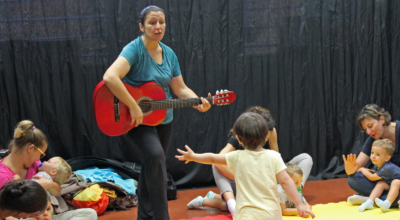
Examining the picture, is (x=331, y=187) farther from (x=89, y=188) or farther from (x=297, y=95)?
(x=89, y=188)

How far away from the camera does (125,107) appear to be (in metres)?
2.70

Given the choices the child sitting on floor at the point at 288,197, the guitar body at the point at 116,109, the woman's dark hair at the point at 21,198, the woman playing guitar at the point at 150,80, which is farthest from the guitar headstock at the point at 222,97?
the woman's dark hair at the point at 21,198

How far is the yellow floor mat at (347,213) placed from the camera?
3033 millimetres

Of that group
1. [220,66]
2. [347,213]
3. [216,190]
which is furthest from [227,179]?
[220,66]

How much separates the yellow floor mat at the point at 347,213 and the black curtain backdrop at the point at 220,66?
117 centimetres

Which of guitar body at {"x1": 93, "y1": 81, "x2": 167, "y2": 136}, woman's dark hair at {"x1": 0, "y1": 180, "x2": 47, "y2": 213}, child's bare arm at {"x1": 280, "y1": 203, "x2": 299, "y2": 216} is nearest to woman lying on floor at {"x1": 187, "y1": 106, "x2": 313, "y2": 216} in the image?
child's bare arm at {"x1": 280, "y1": 203, "x2": 299, "y2": 216}

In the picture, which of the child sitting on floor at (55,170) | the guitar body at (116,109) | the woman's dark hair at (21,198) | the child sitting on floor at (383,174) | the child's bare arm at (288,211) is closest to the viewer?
the woman's dark hair at (21,198)

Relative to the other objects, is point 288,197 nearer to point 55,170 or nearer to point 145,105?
point 145,105

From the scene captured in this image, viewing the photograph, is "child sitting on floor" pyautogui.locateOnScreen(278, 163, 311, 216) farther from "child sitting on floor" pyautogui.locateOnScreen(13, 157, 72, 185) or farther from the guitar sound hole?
"child sitting on floor" pyautogui.locateOnScreen(13, 157, 72, 185)

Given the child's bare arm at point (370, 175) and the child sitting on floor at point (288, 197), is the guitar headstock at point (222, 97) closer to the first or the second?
the child sitting on floor at point (288, 197)

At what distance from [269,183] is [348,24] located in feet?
10.7

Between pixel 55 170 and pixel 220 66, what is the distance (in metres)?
2.12

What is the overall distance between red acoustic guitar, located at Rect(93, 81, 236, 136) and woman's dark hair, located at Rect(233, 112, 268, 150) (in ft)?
2.76

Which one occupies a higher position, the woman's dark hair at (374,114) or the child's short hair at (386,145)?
the woman's dark hair at (374,114)
